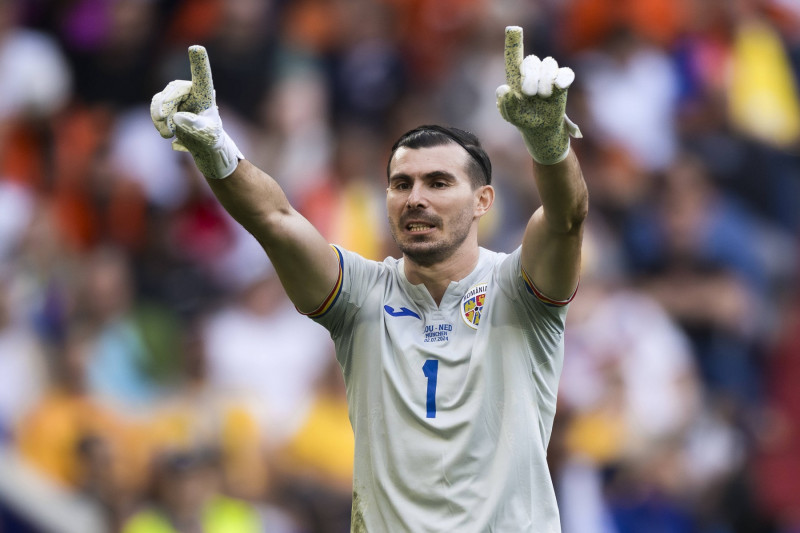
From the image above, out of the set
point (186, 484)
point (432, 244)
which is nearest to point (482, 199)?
point (432, 244)

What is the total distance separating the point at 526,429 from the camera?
4266mm

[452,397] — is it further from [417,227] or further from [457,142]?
[457,142]

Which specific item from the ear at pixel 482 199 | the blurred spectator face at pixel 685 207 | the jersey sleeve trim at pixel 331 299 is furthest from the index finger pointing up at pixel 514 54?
the blurred spectator face at pixel 685 207

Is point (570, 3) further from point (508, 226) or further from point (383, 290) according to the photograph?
point (383, 290)

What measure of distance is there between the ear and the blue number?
0.64m

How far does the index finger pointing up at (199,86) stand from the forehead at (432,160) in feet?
2.54

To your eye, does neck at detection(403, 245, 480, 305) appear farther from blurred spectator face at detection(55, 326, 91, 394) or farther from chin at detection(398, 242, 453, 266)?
blurred spectator face at detection(55, 326, 91, 394)

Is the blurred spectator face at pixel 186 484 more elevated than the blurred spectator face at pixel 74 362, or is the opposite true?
the blurred spectator face at pixel 74 362

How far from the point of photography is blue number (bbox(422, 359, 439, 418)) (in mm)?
4312

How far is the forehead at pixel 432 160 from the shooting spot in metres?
4.56

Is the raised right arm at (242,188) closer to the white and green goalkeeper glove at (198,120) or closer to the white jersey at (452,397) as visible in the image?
the white and green goalkeeper glove at (198,120)

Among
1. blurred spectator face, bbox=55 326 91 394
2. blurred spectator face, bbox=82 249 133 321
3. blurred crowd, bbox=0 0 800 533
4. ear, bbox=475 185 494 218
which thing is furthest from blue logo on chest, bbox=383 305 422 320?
blurred spectator face, bbox=82 249 133 321

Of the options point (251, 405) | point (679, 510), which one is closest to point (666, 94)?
point (679, 510)

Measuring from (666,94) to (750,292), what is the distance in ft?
5.97
